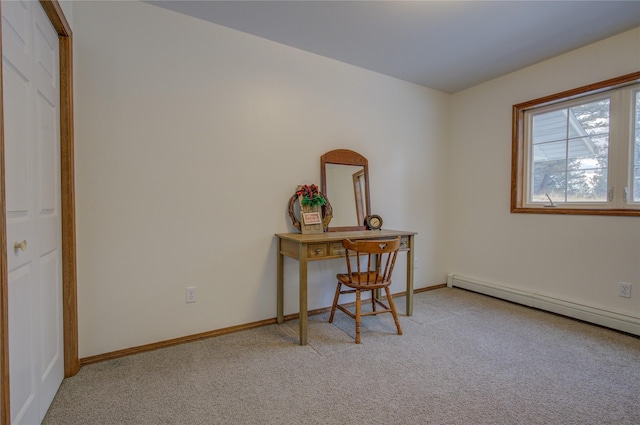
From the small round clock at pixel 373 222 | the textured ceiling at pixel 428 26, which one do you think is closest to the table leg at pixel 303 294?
the small round clock at pixel 373 222

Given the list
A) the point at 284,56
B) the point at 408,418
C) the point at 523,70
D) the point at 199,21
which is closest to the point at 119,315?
the point at 408,418

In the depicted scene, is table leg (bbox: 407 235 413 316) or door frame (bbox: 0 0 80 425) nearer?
door frame (bbox: 0 0 80 425)

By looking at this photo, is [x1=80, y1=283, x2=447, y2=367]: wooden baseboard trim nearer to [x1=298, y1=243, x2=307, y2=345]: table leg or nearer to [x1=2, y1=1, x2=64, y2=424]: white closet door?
[x1=2, y1=1, x2=64, y2=424]: white closet door

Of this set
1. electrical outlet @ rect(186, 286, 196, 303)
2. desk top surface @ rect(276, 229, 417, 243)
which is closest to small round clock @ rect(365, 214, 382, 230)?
desk top surface @ rect(276, 229, 417, 243)

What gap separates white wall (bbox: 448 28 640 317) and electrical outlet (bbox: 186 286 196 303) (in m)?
3.01

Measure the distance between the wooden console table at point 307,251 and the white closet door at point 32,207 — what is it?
141 centimetres

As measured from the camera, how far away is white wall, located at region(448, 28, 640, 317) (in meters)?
2.48

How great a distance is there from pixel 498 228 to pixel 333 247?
2.07m

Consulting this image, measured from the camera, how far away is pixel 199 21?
2.28 metres

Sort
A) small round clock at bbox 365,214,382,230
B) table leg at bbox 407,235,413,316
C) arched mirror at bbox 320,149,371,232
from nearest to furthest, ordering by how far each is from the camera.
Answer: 1. table leg at bbox 407,235,413,316
2. arched mirror at bbox 320,149,371,232
3. small round clock at bbox 365,214,382,230

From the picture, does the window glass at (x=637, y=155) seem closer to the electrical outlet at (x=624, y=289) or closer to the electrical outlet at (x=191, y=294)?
the electrical outlet at (x=624, y=289)

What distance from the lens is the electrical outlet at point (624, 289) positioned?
244 cm

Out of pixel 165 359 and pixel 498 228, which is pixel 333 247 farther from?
pixel 498 228

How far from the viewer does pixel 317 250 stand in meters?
2.36
